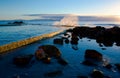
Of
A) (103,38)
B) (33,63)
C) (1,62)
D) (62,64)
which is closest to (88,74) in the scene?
(62,64)

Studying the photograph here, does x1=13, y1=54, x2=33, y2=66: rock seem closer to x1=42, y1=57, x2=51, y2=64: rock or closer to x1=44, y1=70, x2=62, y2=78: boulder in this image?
x1=42, y1=57, x2=51, y2=64: rock

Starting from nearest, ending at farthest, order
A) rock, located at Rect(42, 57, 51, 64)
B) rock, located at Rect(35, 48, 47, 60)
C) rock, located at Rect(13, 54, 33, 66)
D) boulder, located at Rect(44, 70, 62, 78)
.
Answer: boulder, located at Rect(44, 70, 62, 78) → rock, located at Rect(13, 54, 33, 66) → rock, located at Rect(42, 57, 51, 64) → rock, located at Rect(35, 48, 47, 60)

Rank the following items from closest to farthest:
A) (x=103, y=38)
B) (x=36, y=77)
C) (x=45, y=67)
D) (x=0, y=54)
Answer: (x=36, y=77) < (x=45, y=67) < (x=0, y=54) < (x=103, y=38)

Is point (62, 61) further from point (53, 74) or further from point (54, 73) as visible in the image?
point (53, 74)

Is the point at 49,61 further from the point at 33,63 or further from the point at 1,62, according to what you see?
the point at 1,62

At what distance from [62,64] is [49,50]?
4.33 m

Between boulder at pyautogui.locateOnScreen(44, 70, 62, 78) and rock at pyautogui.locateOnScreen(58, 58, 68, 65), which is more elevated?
boulder at pyautogui.locateOnScreen(44, 70, 62, 78)

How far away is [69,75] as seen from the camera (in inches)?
1025

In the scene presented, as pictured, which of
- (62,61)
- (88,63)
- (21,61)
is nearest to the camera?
(21,61)

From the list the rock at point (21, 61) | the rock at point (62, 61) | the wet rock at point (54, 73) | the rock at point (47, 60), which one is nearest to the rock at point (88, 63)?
the rock at point (62, 61)

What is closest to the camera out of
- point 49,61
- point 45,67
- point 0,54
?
point 45,67

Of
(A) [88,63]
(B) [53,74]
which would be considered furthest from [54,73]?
(A) [88,63]

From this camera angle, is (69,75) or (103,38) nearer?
(69,75)

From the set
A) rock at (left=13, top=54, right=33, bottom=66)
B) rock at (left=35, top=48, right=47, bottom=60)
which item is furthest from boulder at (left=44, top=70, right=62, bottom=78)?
rock at (left=35, top=48, right=47, bottom=60)
